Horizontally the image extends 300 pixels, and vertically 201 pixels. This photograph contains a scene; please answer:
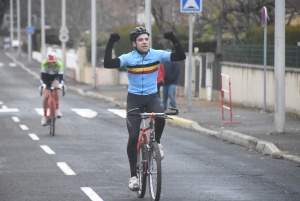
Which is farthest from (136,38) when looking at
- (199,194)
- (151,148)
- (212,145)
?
(212,145)

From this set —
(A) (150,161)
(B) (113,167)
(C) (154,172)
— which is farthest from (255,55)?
(C) (154,172)

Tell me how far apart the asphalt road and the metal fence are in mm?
3942

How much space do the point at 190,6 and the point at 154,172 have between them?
12856 mm

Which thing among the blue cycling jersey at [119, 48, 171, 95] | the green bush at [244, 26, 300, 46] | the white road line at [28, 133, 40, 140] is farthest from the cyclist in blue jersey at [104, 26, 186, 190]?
the green bush at [244, 26, 300, 46]

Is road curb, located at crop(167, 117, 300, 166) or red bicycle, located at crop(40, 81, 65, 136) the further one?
red bicycle, located at crop(40, 81, 65, 136)

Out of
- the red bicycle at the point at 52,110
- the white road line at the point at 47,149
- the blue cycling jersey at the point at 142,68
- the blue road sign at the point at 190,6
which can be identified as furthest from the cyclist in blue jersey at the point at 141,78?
the blue road sign at the point at 190,6

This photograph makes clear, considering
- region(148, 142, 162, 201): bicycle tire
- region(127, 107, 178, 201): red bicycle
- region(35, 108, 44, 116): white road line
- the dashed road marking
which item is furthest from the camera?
region(35, 108, 44, 116): white road line

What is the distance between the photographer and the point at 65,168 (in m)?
11.8

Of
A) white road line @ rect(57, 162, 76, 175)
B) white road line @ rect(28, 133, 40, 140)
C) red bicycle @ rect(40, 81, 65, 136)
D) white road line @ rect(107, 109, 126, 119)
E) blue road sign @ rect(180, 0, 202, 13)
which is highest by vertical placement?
blue road sign @ rect(180, 0, 202, 13)

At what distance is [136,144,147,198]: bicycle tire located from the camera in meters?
9.06

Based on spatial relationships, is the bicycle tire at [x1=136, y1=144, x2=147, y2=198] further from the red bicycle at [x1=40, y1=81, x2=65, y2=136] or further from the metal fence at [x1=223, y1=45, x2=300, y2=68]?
the metal fence at [x1=223, y1=45, x2=300, y2=68]

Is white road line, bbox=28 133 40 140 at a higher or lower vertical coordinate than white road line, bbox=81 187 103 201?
lower

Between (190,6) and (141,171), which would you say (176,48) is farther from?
(190,6)

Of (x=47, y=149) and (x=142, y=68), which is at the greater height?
(x=142, y=68)
